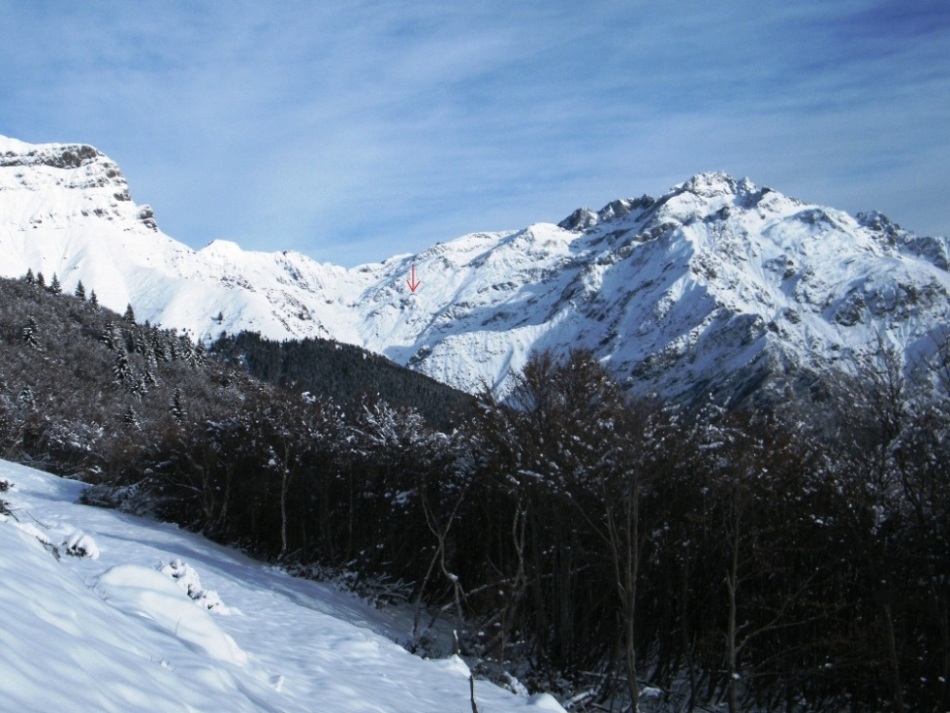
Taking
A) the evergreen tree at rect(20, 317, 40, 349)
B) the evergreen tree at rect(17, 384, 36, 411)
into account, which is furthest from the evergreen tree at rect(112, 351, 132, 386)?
the evergreen tree at rect(17, 384, 36, 411)

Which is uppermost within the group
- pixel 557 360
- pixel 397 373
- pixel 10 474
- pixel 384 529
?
pixel 397 373

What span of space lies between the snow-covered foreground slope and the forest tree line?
5221 millimetres

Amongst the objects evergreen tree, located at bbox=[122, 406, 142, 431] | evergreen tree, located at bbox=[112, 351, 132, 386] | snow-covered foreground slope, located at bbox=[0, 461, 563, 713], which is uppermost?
evergreen tree, located at bbox=[112, 351, 132, 386]

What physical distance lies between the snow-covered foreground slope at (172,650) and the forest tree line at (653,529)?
5.22 m

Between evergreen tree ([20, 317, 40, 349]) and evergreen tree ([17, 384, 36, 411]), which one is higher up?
evergreen tree ([20, 317, 40, 349])

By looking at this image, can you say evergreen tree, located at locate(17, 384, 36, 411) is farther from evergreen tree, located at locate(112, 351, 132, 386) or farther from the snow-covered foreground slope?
the snow-covered foreground slope

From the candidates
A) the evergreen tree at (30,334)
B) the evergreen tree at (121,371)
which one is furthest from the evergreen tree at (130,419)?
the evergreen tree at (30,334)

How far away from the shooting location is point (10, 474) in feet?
103

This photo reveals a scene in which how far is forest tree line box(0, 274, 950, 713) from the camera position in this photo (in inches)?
703

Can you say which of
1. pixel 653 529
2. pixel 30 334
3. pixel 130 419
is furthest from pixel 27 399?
pixel 653 529

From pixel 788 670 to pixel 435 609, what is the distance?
12.7 m

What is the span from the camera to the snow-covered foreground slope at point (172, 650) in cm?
457

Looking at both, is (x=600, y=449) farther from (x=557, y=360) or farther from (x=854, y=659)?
(x=854, y=659)

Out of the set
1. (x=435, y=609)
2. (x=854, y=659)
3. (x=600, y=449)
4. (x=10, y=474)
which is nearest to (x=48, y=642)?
(x=600, y=449)
